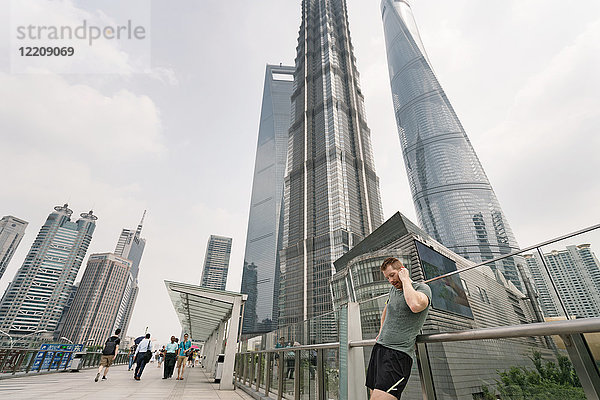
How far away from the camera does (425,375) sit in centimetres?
167

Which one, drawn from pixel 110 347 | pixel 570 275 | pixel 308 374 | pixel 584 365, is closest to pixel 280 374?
pixel 308 374

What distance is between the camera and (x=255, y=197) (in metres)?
133

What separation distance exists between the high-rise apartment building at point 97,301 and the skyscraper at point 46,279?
7438 mm

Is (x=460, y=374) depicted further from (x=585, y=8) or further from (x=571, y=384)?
(x=585, y=8)

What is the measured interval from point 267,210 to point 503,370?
4836 inches

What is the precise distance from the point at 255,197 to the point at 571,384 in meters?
134

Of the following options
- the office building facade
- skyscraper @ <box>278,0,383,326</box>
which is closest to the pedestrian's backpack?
the office building facade

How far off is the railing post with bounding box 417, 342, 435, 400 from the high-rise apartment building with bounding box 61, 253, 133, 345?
5362 inches

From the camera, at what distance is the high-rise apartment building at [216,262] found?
527 ft

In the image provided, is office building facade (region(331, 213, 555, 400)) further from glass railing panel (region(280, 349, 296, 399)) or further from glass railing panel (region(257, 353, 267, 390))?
glass railing panel (region(257, 353, 267, 390))

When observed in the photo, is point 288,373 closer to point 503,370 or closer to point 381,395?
point 381,395

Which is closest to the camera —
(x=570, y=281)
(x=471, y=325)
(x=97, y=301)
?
(x=570, y=281)

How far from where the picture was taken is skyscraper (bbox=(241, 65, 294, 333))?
105m

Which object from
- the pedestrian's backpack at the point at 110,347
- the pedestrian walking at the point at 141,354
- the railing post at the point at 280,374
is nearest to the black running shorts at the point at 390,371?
the railing post at the point at 280,374
